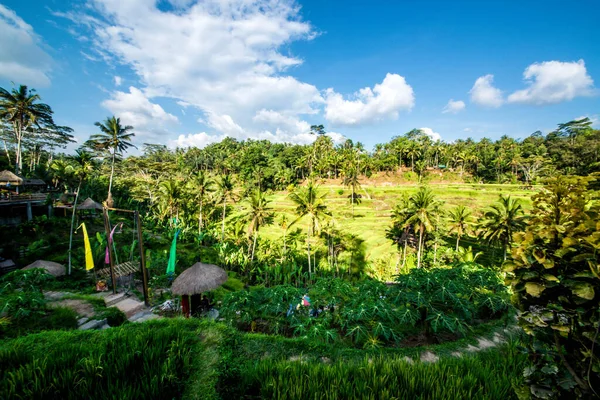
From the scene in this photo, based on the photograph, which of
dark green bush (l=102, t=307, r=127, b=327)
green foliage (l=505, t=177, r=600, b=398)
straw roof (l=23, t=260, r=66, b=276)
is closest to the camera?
→ green foliage (l=505, t=177, r=600, b=398)

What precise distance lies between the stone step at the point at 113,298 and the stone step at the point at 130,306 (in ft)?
0.69

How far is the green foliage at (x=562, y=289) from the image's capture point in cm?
233

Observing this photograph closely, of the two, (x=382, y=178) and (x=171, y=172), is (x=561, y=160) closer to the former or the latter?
(x=382, y=178)

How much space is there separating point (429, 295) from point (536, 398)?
5.24 m

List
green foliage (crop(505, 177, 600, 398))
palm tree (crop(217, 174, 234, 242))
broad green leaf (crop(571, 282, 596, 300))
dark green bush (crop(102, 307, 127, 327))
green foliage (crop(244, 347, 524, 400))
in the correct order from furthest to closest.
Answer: palm tree (crop(217, 174, 234, 242)) → dark green bush (crop(102, 307, 127, 327)) → green foliage (crop(244, 347, 524, 400)) → green foliage (crop(505, 177, 600, 398)) → broad green leaf (crop(571, 282, 596, 300))

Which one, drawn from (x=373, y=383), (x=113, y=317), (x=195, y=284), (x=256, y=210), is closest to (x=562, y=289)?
(x=373, y=383)

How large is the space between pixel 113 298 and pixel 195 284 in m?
4.08

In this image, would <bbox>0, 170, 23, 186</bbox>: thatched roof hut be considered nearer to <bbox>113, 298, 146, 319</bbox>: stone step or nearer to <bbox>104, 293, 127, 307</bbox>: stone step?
<bbox>104, 293, 127, 307</bbox>: stone step

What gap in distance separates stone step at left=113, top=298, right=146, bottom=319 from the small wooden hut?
5.31 feet

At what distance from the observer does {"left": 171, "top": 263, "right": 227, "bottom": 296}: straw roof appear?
33.9 ft

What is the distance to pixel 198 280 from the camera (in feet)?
34.8

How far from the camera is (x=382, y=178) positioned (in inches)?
2416

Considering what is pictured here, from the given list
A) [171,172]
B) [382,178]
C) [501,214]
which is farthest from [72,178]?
[382,178]

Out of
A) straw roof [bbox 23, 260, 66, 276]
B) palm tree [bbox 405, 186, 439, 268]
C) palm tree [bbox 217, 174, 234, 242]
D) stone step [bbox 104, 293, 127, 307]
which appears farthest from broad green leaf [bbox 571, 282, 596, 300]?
palm tree [bbox 217, 174, 234, 242]
